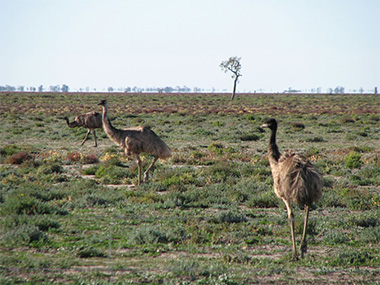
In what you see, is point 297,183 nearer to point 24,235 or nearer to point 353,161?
point 24,235

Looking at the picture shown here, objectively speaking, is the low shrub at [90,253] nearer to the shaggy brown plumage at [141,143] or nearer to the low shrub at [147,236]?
the low shrub at [147,236]

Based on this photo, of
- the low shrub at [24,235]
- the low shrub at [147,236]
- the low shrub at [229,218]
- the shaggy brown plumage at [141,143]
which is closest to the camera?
the low shrub at [24,235]

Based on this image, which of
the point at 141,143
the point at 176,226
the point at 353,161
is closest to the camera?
the point at 176,226

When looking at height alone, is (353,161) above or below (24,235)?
above

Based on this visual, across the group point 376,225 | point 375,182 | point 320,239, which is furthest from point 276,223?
point 375,182

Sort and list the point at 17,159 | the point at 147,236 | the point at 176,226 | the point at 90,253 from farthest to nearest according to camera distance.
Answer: the point at 17,159 → the point at 176,226 → the point at 147,236 → the point at 90,253

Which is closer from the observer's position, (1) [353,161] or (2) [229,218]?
(2) [229,218]

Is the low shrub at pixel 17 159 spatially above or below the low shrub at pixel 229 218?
below

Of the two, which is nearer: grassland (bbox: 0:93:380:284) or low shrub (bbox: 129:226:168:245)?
grassland (bbox: 0:93:380:284)

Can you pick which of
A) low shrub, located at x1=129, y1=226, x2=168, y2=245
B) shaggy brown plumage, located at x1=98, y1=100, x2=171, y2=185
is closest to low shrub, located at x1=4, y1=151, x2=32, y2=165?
shaggy brown plumage, located at x1=98, y1=100, x2=171, y2=185

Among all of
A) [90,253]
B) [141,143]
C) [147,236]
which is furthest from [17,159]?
[90,253]

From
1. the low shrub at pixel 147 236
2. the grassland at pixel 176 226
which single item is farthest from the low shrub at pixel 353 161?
the low shrub at pixel 147 236

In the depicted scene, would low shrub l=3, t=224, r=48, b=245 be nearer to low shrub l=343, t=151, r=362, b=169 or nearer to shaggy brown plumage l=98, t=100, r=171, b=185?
shaggy brown plumage l=98, t=100, r=171, b=185

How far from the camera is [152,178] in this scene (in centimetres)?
1324
